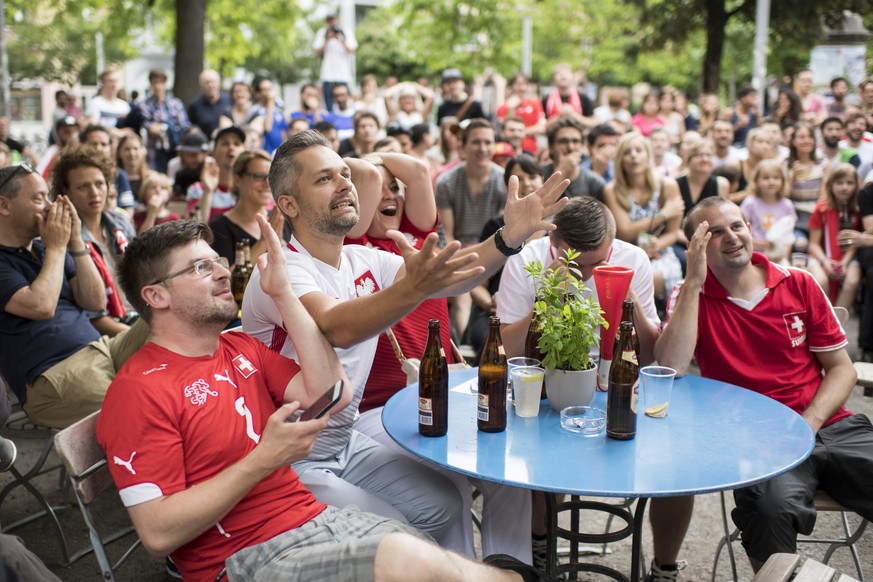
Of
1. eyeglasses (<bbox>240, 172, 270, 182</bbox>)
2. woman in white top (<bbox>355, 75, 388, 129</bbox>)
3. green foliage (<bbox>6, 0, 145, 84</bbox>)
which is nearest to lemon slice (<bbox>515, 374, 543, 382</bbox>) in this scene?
eyeglasses (<bbox>240, 172, 270, 182</bbox>)

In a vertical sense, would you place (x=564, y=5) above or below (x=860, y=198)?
above

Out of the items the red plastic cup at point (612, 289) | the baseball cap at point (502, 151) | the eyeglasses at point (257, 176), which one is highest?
the baseball cap at point (502, 151)

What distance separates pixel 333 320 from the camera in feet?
8.34

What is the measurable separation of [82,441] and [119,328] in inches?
82.2

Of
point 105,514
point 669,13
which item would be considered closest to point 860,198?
point 105,514

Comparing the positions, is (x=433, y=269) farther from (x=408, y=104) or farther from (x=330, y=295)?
(x=408, y=104)

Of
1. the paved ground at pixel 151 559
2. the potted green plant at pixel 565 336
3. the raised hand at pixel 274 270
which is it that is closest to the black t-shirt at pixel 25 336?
the paved ground at pixel 151 559

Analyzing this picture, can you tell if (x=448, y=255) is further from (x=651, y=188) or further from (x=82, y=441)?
(x=651, y=188)

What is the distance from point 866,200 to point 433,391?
5.61 meters

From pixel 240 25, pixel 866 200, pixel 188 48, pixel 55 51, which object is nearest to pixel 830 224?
pixel 866 200

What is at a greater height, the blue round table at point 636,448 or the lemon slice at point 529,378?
the lemon slice at point 529,378

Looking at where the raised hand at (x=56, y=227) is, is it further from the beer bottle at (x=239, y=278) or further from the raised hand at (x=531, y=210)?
the raised hand at (x=531, y=210)

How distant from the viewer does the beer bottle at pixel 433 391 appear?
2564 mm

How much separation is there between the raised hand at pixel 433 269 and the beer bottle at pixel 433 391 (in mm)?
330
